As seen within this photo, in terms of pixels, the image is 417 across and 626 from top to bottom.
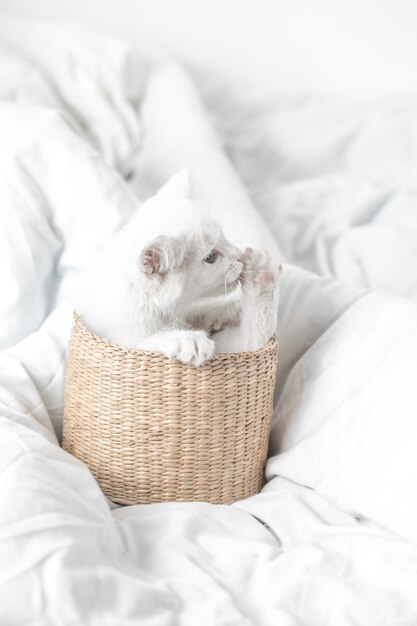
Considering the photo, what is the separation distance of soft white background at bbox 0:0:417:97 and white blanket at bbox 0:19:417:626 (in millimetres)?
140

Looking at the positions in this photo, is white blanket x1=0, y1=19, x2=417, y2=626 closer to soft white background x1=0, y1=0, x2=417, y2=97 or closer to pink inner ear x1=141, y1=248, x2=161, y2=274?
soft white background x1=0, y1=0, x2=417, y2=97

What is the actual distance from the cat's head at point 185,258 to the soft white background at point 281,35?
114cm

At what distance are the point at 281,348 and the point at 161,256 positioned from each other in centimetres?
48

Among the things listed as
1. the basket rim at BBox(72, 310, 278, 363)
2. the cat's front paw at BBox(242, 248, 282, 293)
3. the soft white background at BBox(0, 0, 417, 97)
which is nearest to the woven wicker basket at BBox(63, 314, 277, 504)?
the basket rim at BBox(72, 310, 278, 363)

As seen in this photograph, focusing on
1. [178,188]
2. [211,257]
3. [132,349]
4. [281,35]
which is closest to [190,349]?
[132,349]

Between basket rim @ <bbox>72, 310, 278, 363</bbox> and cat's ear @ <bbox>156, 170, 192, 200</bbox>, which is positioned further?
cat's ear @ <bbox>156, 170, 192, 200</bbox>

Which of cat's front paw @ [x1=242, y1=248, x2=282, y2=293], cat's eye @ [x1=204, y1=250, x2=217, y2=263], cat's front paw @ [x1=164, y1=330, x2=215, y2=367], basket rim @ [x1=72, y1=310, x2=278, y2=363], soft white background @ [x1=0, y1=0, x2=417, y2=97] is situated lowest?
basket rim @ [x1=72, y1=310, x2=278, y2=363]

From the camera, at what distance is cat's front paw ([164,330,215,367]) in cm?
129

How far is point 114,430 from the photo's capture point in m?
1.40

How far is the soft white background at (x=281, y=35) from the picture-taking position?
236 centimetres

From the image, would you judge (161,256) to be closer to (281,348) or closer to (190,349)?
(190,349)

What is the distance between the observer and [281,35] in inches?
97.0

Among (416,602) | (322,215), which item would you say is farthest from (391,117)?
(416,602)

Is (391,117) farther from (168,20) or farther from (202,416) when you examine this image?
(202,416)
